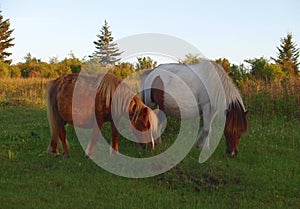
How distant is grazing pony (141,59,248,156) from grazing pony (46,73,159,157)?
1259 mm

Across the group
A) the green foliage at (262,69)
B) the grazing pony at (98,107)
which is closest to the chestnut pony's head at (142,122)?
the grazing pony at (98,107)

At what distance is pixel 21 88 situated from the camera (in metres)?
19.6

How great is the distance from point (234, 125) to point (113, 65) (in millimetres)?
5400

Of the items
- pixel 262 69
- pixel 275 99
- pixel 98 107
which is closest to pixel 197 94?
pixel 98 107

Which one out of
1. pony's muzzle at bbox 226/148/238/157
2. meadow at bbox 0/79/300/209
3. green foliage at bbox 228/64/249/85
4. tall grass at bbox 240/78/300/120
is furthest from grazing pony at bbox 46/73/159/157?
green foliage at bbox 228/64/249/85

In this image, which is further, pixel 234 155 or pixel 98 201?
pixel 234 155

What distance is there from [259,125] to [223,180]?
14.9ft

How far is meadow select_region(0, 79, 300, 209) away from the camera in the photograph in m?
4.91

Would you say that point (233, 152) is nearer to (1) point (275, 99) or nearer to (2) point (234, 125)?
(2) point (234, 125)

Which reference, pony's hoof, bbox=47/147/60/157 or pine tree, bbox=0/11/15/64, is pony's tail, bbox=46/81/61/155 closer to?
pony's hoof, bbox=47/147/60/157

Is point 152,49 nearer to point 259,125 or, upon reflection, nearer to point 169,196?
point 169,196

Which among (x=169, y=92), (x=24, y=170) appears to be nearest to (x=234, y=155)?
(x=169, y=92)

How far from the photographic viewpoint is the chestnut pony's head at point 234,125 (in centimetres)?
695

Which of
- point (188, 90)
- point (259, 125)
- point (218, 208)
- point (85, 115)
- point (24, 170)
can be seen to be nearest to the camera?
point (218, 208)
